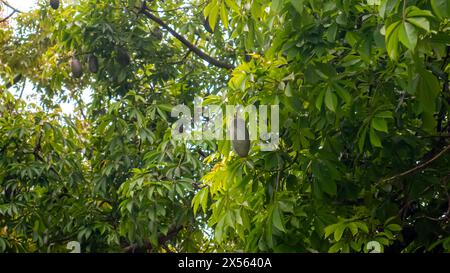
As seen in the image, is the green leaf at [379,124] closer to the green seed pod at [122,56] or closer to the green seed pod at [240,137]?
the green seed pod at [240,137]

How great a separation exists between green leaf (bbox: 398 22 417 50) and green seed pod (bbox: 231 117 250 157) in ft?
3.35

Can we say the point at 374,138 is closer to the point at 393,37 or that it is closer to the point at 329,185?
the point at 329,185

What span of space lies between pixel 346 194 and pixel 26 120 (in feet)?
9.11

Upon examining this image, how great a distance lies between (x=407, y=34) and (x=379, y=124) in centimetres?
79

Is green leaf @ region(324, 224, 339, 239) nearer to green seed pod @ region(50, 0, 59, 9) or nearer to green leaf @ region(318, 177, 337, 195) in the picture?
green leaf @ region(318, 177, 337, 195)

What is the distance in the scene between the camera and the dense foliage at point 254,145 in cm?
263

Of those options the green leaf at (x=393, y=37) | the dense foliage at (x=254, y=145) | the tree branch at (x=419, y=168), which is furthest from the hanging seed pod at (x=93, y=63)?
the green leaf at (x=393, y=37)

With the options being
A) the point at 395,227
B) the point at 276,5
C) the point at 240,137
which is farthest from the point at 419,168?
the point at 276,5

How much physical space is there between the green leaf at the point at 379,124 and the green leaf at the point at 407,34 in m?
0.76

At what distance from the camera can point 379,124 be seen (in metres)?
2.58
